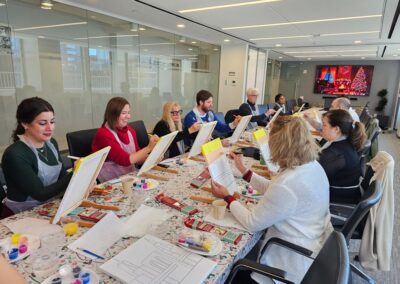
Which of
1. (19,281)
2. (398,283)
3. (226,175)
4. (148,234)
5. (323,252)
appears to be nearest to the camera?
(19,281)

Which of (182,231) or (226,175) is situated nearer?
(182,231)

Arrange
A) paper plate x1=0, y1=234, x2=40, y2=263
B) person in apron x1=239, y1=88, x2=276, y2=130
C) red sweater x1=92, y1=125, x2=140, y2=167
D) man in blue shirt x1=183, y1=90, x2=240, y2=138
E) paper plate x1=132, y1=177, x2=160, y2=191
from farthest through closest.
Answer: person in apron x1=239, y1=88, x2=276, y2=130 → man in blue shirt x1=183, y1=90, x2=240, y2=138 → red sweater x1=92, y1=125, x2=140, y2=167 → paper plate x1=132, y1=177, x2=160, y2=191 → paper plate x1=0, y1=234, x2=40, y2=263

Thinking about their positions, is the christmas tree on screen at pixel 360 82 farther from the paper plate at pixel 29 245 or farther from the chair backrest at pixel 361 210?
the paper plate at pixel 29 245

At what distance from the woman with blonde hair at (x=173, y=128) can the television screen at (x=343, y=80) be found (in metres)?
11.0

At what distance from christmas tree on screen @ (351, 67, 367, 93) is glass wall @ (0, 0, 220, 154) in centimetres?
849

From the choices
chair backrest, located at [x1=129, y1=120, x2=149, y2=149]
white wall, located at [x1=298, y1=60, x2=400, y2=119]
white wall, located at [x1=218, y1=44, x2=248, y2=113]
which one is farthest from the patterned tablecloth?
white wall, located at [x1=298, y1=60, x2=400, y2=119]

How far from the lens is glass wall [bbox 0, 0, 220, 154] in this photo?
3.44 m

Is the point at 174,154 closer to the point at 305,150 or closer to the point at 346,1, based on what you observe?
the point at 305,150

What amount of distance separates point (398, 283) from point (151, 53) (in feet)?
17.5

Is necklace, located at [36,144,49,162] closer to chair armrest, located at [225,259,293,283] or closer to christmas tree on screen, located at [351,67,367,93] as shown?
chair armrest, located at [225,259,293,283]

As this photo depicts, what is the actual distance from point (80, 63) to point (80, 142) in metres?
2.55

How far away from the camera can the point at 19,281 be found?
2.21 ft

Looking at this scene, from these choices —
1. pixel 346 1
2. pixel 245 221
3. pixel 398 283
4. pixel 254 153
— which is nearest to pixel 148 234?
pixel 245 221

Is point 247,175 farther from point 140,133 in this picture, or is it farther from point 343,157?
point 140,133
